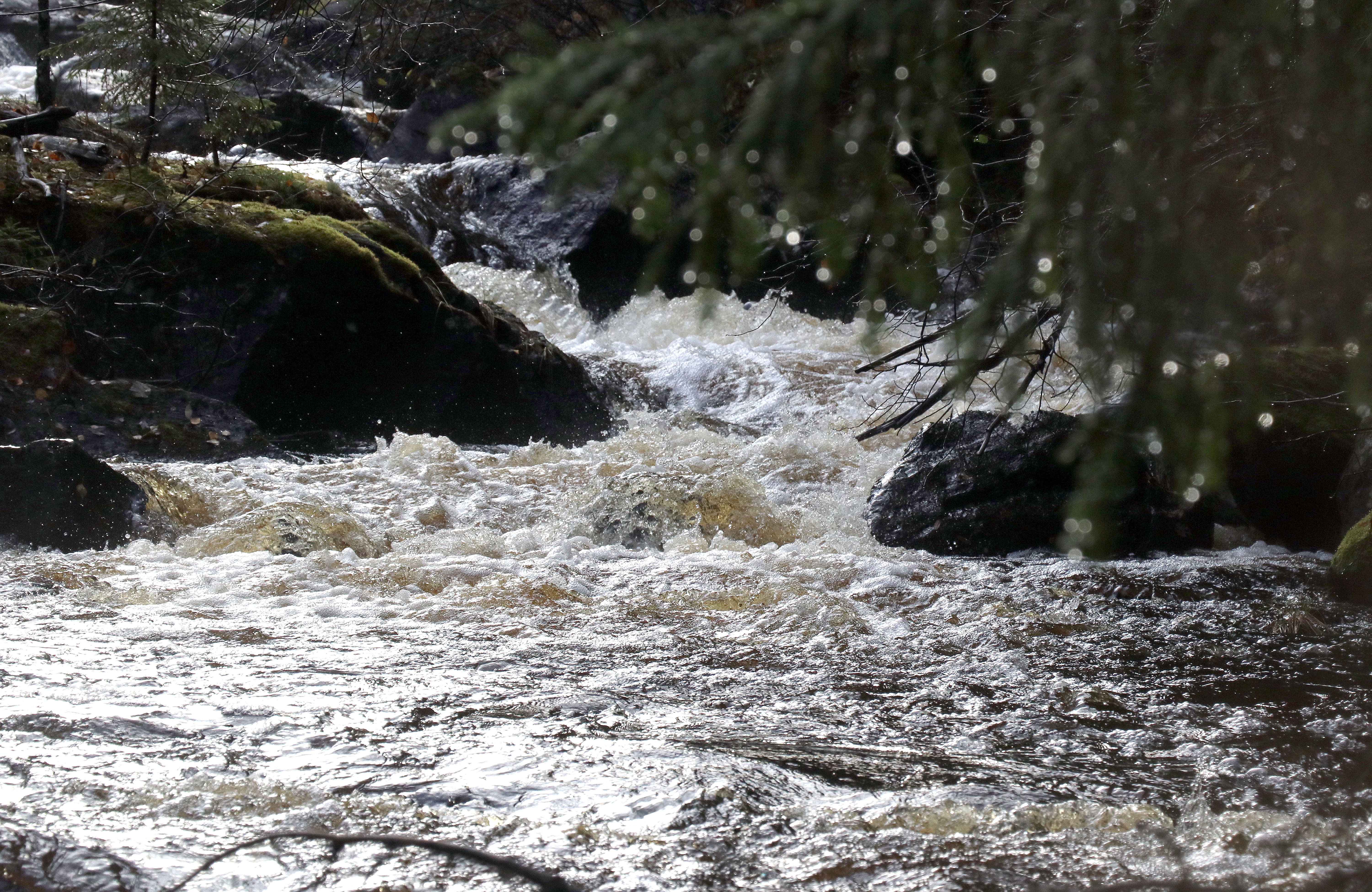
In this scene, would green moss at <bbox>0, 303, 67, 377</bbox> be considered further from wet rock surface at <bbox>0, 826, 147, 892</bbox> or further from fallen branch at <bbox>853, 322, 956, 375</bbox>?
fallen branch at <bbox>853, 322, 956, 375</bbox>

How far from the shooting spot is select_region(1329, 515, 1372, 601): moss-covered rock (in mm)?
5156

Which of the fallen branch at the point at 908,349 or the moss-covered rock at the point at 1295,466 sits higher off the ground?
the fallen branch at the point at 908,349

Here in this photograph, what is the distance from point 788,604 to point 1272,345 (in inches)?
225

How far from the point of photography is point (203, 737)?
2.91m

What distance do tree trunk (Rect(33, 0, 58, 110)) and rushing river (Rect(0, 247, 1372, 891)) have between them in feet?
17.4

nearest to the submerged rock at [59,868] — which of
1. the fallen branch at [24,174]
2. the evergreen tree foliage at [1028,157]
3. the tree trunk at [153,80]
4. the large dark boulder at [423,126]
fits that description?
the evergreen tree foliage at [1028,157]

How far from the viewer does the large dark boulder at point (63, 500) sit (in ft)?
19.5

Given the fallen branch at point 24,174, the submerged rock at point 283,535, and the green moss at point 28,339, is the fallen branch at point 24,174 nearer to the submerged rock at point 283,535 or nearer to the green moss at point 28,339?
the green moss at point 28,339

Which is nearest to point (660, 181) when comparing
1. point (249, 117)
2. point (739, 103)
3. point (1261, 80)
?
point (1261, 80)

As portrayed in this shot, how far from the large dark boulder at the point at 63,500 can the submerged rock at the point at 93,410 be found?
1.00 meters

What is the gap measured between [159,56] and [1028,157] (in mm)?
9348

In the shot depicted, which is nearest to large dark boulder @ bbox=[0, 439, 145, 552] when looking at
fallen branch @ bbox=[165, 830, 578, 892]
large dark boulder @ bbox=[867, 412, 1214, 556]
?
fallen branch @ bbox=[165, 830, 578, 892]

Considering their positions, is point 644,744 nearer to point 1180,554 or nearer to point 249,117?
point 1180,554

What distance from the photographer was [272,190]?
9.99m
